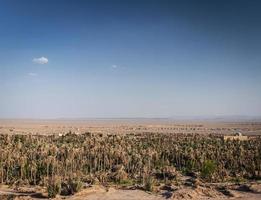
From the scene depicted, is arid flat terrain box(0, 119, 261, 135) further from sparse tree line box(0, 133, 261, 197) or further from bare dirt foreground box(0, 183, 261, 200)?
bare dirt foreground box(0, 183, 261, 200)

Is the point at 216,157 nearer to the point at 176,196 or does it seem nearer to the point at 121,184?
the point at 121,184

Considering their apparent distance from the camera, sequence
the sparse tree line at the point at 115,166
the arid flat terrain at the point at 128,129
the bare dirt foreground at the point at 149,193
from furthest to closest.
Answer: the arid flat terrain at the point at 128,129 < the sparse tree line at the point at 115,166 < the bare dirt foreground at the point at 149,193

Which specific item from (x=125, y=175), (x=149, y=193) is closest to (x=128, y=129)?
(x=125, y=175)

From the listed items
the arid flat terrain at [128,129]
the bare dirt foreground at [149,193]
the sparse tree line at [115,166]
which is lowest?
the bare dirt foreground at [149,193]

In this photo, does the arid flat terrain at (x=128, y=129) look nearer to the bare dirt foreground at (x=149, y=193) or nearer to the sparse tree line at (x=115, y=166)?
the sparse tree line at (x=115, y=166)

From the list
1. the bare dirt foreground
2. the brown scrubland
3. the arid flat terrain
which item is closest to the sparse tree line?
the brown scrubland

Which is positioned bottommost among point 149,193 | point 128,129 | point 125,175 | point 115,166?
point 149,193

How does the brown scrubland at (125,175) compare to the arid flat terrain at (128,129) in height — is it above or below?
below

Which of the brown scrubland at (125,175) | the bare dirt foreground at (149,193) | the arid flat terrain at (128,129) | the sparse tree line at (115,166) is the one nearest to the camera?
the bare dirt foreground at (149,193)

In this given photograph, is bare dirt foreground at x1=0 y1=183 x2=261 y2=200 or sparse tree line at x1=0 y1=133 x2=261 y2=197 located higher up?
sparse tree line at x1=0 y1=133 x2=261 y2=197

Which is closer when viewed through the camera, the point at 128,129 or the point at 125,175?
the point at 125,175

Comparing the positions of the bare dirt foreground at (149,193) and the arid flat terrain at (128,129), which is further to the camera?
the arid flat terrain at (128,129)

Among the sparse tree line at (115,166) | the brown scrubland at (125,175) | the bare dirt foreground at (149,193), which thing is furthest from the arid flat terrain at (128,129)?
the bare dirt foreground at (149,193)

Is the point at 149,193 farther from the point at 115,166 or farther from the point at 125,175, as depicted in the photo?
the point at 115,166
